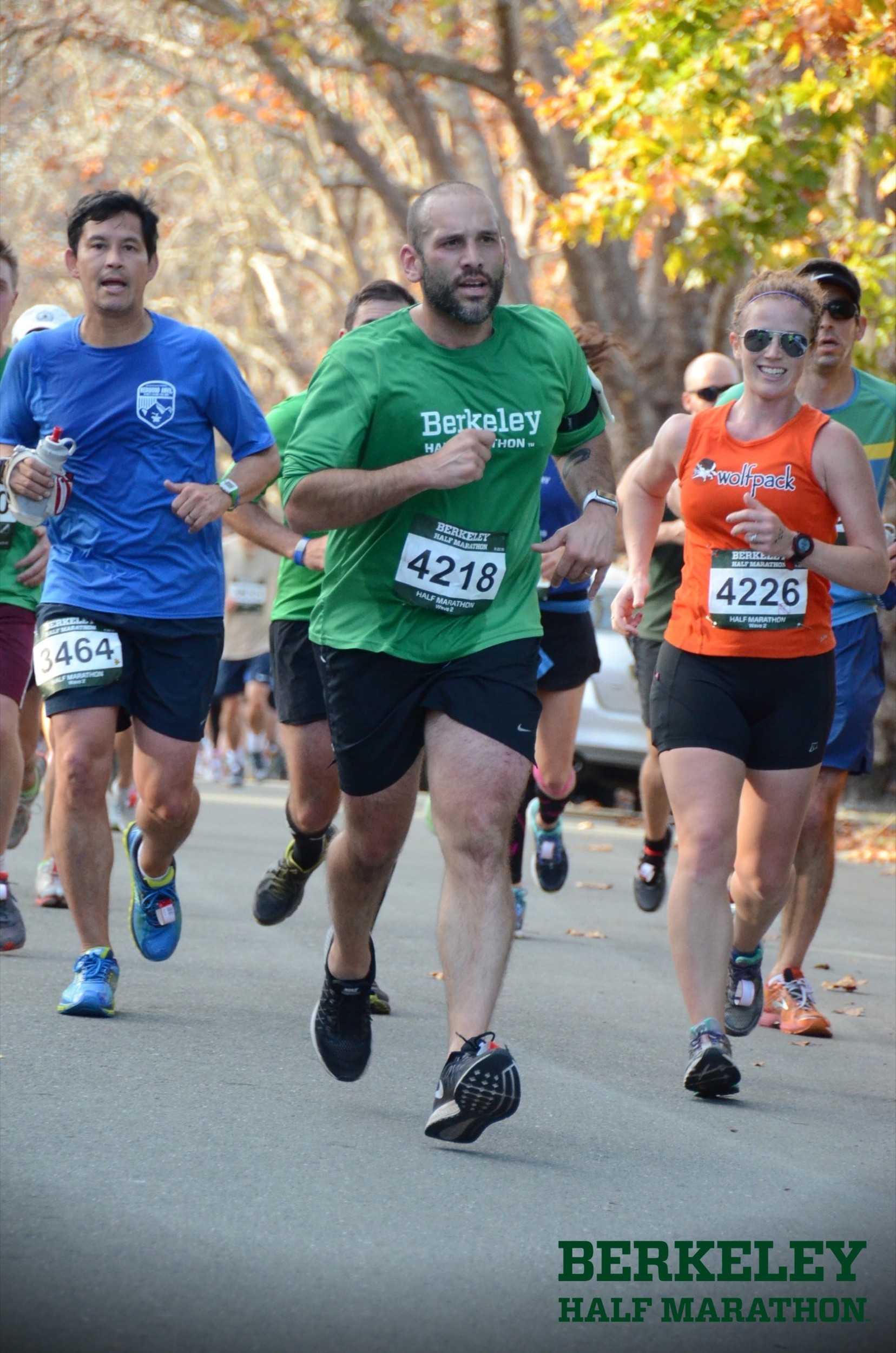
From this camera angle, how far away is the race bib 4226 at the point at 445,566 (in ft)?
16.0

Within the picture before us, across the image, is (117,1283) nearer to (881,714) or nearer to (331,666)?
(331,666)

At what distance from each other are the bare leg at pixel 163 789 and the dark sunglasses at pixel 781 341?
6.77 feet

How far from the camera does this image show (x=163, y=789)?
629 centimetres

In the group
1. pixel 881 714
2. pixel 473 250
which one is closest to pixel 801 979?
pixel 473 250

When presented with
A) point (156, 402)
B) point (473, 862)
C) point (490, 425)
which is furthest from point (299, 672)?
point (473, 862)

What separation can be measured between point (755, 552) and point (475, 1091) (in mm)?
1881

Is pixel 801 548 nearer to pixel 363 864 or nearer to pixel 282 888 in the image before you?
pixel 363 864

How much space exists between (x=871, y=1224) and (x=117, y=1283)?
1.67m

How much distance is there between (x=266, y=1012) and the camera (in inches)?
256

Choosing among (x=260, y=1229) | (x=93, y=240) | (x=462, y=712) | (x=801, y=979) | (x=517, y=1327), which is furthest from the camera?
(x=801, y=979)

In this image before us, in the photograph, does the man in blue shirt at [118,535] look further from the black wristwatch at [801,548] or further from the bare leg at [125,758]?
the bare leg at [125,758]

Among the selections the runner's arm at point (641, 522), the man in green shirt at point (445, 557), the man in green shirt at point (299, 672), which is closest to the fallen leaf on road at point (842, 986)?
the man in green shirt at point (299, 672)

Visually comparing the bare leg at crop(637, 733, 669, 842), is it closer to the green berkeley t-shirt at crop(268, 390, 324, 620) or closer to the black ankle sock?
the black ankle sock

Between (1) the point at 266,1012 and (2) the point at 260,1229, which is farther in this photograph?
(1) the point at 266,1012
